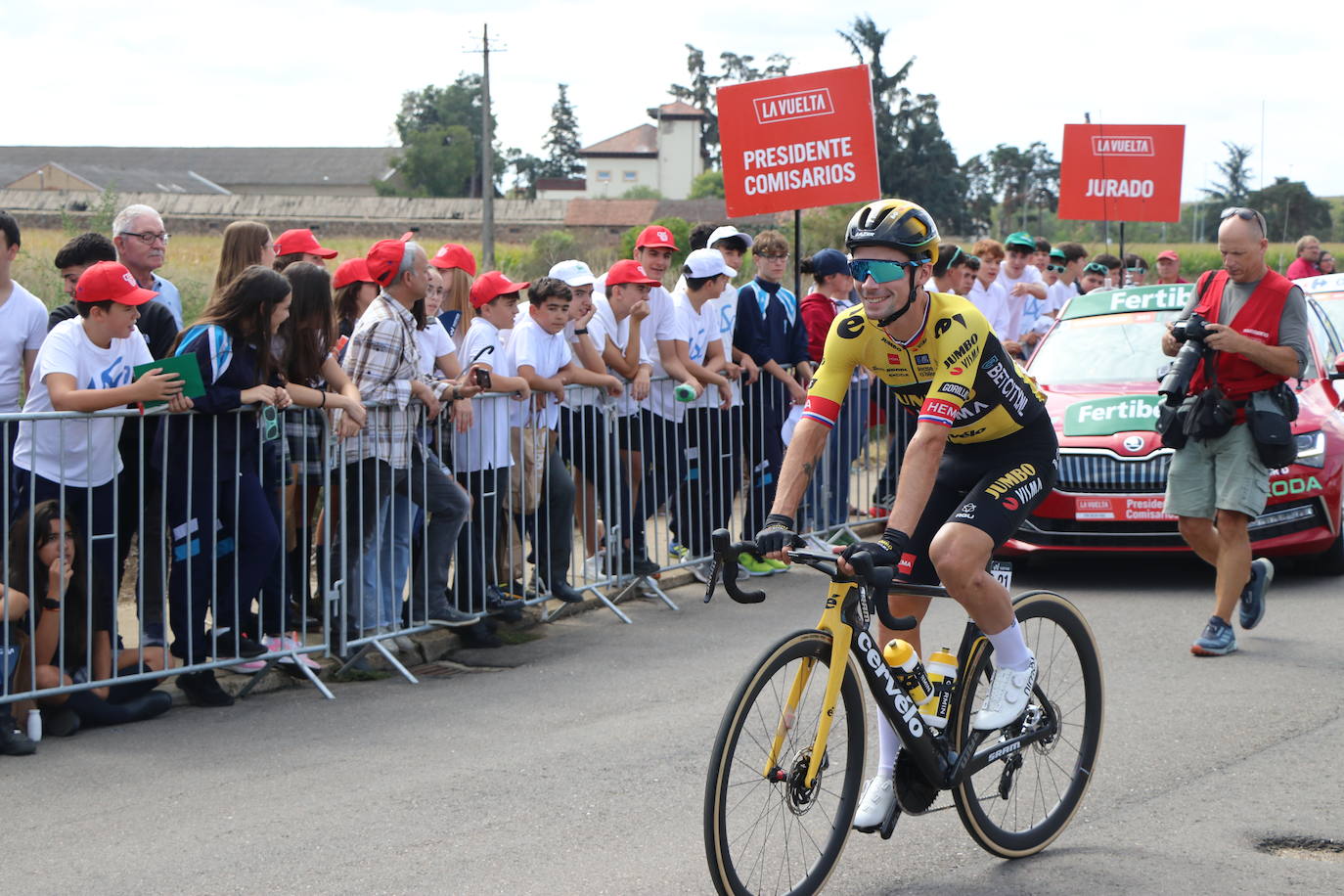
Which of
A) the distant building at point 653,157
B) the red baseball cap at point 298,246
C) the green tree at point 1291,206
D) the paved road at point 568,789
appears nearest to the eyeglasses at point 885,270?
the paved road at point 568,789

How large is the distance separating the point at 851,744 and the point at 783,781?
299mm

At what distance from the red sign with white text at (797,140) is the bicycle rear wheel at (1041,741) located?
7.86m

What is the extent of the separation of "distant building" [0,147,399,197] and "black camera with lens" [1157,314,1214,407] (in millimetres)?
137762

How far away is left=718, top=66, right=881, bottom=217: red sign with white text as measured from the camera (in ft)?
41.5

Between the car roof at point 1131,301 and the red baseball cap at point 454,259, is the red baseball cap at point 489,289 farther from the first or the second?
the car roof at point 1131,301

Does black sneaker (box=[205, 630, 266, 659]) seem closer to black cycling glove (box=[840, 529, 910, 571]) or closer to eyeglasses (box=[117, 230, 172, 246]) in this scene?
eyeglasses (box=[117, 230, 172, 246])

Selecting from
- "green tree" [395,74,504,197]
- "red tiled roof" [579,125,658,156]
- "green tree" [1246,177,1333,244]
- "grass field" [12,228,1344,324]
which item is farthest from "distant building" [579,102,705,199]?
"green tree" [1246,177,1333,244]

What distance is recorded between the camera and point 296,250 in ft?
28.9

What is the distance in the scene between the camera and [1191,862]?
4.90 metres

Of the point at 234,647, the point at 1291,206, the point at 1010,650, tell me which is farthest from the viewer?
the point at 1291,206

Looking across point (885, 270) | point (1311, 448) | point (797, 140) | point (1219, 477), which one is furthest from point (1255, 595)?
point (797, 140)

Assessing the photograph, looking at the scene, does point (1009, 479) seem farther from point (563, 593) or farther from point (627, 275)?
point (627, 275)

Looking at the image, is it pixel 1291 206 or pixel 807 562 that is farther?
pixel 1291 206

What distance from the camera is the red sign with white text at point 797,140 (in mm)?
12641
